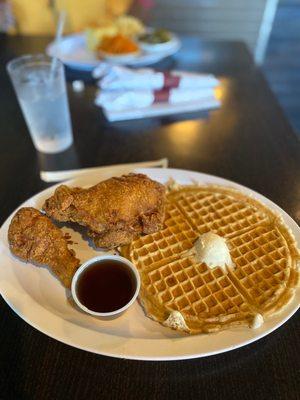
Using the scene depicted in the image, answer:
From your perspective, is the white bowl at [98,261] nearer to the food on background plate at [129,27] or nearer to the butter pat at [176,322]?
the butter pat at [176,322]

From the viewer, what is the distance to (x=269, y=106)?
2.07 meters

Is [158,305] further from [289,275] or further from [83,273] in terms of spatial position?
[289,275]

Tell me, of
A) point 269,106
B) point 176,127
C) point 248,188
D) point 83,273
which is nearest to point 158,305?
point 83,273

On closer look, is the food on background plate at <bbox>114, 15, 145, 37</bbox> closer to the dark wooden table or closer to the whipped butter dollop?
the dark wooden table

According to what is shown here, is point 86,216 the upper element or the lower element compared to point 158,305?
upper

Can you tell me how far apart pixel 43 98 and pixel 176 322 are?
1225mm

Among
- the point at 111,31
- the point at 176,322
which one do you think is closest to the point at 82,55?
the point at 111,31

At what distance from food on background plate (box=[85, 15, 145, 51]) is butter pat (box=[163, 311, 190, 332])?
2.19 metres

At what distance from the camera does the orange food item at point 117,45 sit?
7.72 ft

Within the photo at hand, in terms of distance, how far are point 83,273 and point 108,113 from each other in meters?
1.16

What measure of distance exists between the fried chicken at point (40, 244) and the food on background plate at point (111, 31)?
1833mm

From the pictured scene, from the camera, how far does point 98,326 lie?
3.17ft

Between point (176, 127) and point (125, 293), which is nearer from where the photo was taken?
point (125, 293)

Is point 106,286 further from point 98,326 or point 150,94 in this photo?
point 150,94
